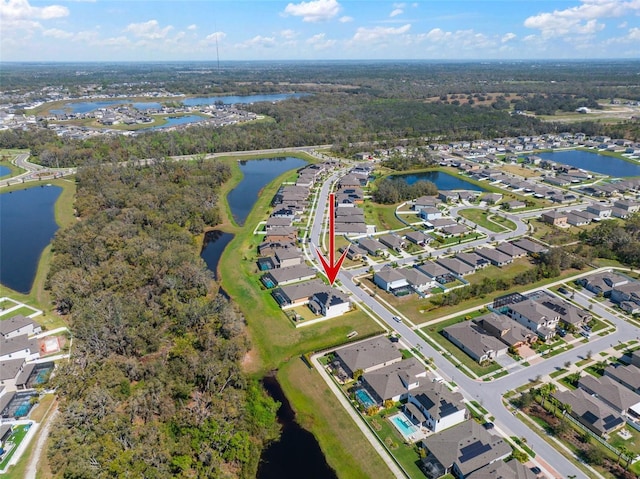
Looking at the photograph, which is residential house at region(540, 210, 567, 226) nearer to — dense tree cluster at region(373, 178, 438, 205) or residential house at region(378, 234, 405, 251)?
dense tree cluster at region(373, 178, 438, 205)

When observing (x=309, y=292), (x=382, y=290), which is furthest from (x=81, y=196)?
(x=382, y=290)

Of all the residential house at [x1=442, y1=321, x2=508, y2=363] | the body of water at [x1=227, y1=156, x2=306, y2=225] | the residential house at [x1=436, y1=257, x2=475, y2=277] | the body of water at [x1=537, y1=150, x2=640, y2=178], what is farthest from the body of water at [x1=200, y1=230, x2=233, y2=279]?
the body of water at [x1=537, y1=150, x2=640, y2=178]

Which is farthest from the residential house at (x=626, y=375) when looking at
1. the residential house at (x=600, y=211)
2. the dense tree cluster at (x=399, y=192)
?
the dense tree cluster at (x=399, y=192)

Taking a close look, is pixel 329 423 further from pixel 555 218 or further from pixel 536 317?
pixel 555 218

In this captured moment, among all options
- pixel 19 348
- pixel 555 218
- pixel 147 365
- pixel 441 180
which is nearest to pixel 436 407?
pixel 147 365

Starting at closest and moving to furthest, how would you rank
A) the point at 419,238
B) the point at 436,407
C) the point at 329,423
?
1. the point at 436,407
2. the point at 329,423
3. the point at 419,238

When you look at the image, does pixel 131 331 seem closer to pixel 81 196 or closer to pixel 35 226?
pixel 35 226

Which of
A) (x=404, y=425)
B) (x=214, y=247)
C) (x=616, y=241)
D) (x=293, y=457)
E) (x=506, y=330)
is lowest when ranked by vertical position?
(x=293, y=457)
